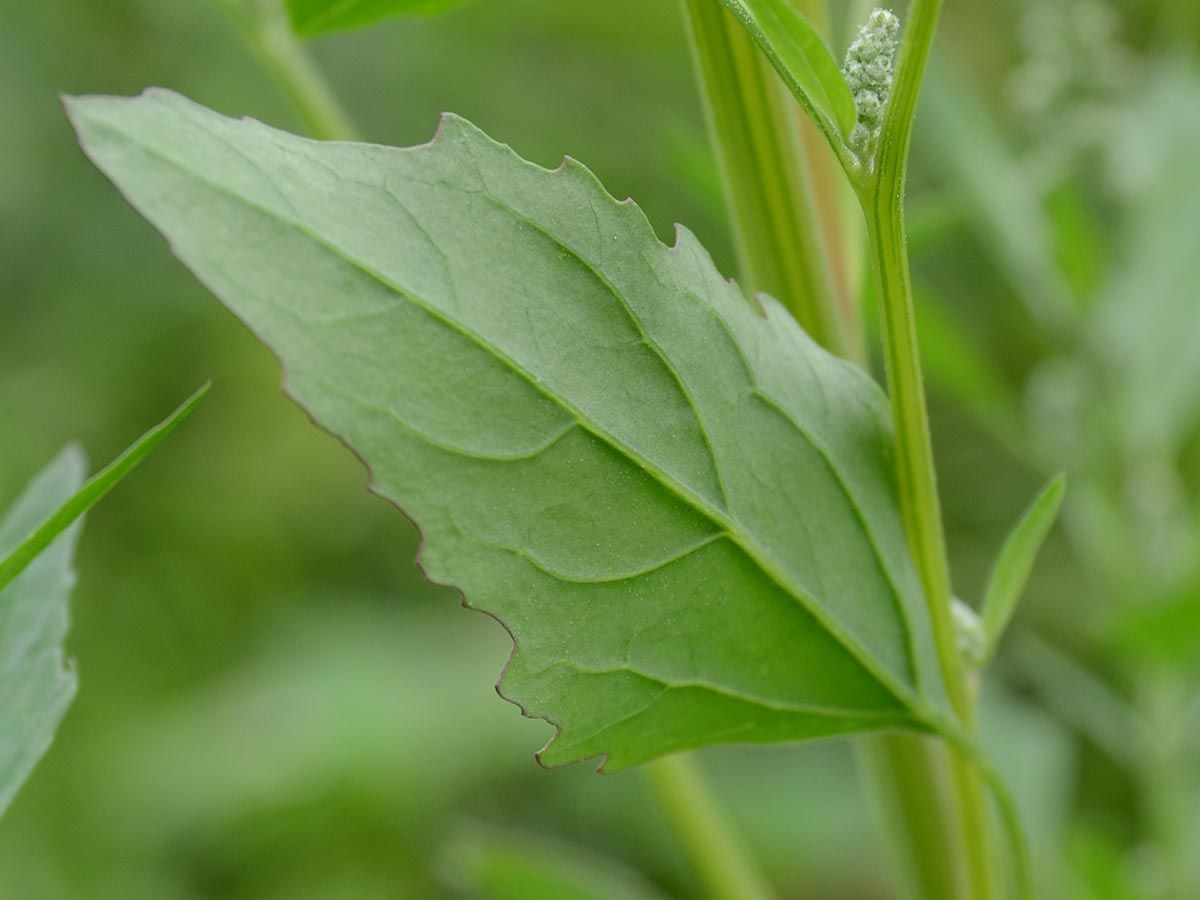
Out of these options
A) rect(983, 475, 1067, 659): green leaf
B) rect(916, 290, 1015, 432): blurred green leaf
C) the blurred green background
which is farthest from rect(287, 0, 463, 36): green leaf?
the blurred green background

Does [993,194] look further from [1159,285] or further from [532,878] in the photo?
[532,878]

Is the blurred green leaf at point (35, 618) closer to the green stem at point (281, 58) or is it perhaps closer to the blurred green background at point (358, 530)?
the green stem at point (281, 58)

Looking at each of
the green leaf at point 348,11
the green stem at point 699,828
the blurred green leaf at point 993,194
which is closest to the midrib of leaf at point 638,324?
the green leaf at point 348,11

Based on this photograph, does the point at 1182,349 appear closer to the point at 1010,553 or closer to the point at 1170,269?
the point at 1170,269

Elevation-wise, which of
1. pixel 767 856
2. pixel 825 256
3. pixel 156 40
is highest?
pixel 156 40

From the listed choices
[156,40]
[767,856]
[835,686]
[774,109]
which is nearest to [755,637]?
[835,686]

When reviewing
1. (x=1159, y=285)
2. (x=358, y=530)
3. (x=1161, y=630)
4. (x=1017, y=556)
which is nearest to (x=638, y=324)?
(x=1017, y=556)

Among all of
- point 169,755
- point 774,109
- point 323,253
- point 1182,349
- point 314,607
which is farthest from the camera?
point 314,607
